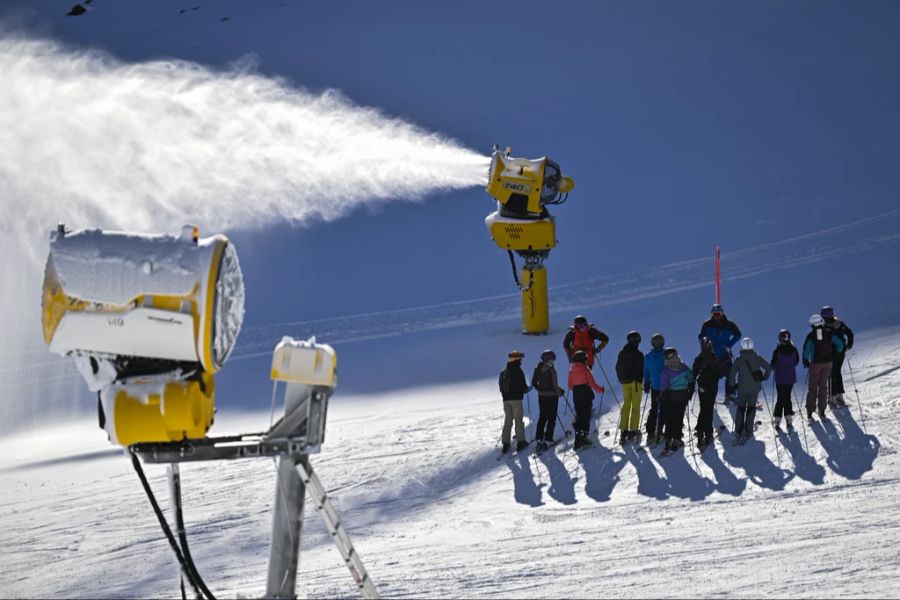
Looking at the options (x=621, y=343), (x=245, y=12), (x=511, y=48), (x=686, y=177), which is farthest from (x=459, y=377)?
(x=245, y=12)

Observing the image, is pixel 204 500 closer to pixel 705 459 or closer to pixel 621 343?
pixel 705 459

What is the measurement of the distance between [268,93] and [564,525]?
76.0 ft

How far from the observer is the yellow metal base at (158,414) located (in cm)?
609

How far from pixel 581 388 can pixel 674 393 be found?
3.33 ft

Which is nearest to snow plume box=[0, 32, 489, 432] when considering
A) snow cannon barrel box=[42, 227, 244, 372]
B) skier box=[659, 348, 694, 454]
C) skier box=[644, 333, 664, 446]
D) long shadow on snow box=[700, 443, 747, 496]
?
skier box=[644, 333, 664, 446]

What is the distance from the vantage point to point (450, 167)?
25.5m

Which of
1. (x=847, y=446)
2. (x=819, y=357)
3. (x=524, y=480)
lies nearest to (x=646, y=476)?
(x=524, y=480)

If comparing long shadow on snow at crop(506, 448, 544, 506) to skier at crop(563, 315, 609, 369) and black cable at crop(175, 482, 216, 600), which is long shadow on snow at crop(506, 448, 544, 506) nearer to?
skier at crop(563, 315, 609, 369)

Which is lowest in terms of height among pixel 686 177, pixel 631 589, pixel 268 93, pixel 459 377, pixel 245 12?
pixel 631 589

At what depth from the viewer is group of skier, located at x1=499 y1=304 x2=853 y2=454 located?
1176 centimetres

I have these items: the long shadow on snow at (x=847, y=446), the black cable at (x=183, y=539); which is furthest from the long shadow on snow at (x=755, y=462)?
the black cable at (x=183, y=539)

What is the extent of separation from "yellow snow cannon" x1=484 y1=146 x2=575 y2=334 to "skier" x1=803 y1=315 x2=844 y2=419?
494cm

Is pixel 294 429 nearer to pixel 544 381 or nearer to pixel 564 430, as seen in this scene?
pixel 544 381

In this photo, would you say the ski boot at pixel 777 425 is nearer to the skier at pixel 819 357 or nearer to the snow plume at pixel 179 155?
the skier at pixel 819 357
